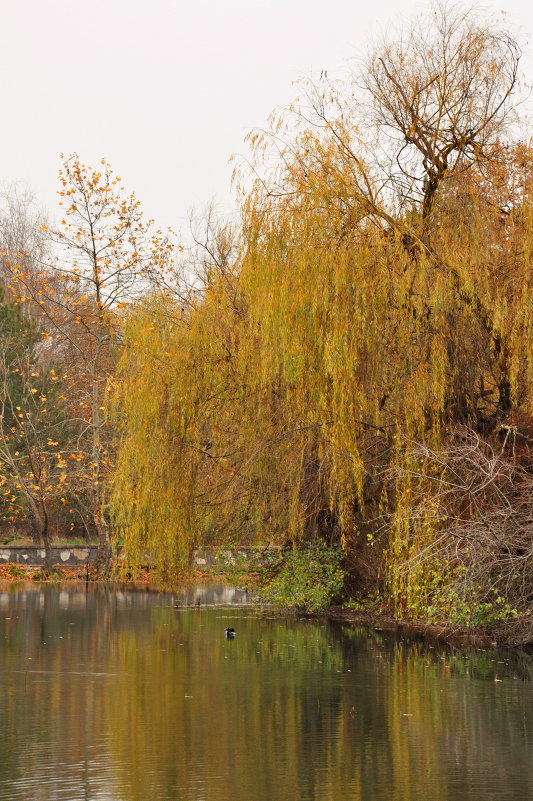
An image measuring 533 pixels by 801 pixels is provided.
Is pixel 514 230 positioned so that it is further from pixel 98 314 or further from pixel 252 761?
pixel 98 314

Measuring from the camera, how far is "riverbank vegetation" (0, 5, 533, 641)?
16406 millimetres

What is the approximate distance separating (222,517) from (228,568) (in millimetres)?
1379

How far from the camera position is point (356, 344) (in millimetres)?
17047

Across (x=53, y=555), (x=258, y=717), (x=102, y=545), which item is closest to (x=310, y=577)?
(x=258, y=717)

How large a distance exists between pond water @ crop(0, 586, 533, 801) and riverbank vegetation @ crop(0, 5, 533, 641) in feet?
5.24

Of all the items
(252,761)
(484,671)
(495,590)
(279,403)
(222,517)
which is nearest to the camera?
(252,761)

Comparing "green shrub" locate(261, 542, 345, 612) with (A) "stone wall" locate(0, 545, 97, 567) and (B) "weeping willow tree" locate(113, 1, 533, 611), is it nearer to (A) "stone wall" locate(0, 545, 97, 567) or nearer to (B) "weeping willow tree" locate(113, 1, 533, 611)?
(B) "weeping willow tree" locate(113, 1, 533, 611)

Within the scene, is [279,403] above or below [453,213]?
below

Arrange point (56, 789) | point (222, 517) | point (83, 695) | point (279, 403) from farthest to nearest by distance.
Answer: point (222, 517)
point (279, 403)
point (83, 695)
point (56, 789)

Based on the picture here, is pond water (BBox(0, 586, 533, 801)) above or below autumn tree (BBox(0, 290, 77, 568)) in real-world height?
below

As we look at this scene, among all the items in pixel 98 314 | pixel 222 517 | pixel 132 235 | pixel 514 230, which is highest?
pixel 132 235

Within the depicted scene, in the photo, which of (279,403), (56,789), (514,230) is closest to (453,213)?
(514,230)

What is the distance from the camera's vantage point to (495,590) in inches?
608

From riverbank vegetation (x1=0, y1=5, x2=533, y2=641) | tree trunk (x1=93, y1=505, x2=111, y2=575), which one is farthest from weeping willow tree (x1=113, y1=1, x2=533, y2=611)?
tree trunk (x1=93, y1=505, x2=111, y2=575)
